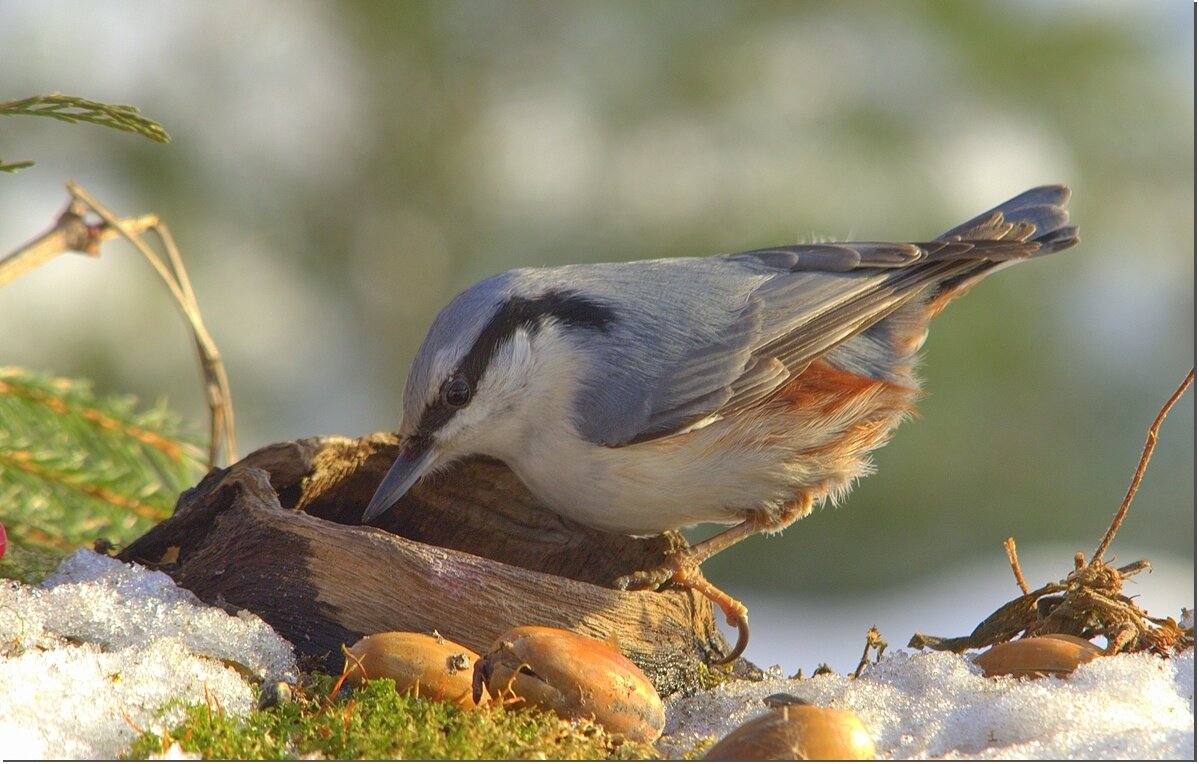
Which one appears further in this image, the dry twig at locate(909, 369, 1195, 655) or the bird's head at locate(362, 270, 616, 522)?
the bird's head at locate(362, 270, 616, 522)

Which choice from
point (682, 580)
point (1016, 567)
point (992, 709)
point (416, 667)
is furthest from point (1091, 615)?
point (416, 667)

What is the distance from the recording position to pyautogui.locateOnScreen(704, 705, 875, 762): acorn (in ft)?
3.75

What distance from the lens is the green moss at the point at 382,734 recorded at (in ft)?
3.91

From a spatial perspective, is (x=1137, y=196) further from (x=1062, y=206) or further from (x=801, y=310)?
(x=801, y=310)

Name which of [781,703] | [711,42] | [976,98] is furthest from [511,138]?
[781,703]

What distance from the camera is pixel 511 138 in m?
5.09

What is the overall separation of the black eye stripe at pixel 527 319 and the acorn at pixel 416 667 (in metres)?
0.85

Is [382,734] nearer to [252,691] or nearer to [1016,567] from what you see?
[252,691]

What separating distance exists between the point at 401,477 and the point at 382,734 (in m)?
0.81

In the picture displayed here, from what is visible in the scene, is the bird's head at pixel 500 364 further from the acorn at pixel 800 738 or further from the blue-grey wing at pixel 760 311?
the acorn at pixel 800 738

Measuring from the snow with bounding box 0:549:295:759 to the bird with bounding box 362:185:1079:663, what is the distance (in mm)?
461

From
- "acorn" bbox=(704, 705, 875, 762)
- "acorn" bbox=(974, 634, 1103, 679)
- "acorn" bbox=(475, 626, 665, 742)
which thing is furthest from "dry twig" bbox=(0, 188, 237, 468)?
"acorn" bbox=(974, 634, 1103, 679)

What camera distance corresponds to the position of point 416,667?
134 centimetres

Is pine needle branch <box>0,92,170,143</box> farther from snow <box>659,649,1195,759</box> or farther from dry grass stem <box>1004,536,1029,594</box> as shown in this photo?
dry grass stem <box>1004,536,1029,594</box>
